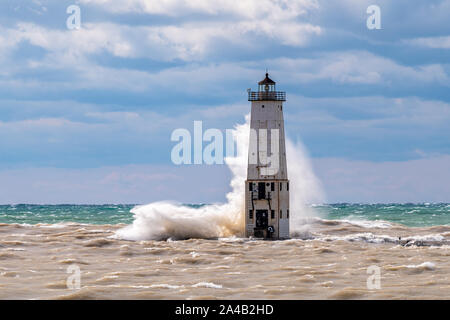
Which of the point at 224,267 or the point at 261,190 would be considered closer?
the point at 224,267

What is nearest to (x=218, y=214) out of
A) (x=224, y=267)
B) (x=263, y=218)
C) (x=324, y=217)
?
(x=263, y=218)

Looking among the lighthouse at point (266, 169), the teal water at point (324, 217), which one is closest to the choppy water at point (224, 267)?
the lighthouse at point (266, 169)

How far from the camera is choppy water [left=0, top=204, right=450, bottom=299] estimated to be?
26.0 meters

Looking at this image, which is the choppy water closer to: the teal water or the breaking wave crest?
the breaking wave crest

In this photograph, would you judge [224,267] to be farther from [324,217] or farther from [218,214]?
[324,217]

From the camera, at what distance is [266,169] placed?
165 ft

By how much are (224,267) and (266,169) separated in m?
17.7

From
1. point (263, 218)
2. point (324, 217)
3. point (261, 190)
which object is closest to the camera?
point (263, 218)

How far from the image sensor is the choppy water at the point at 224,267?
26031 millimetres
